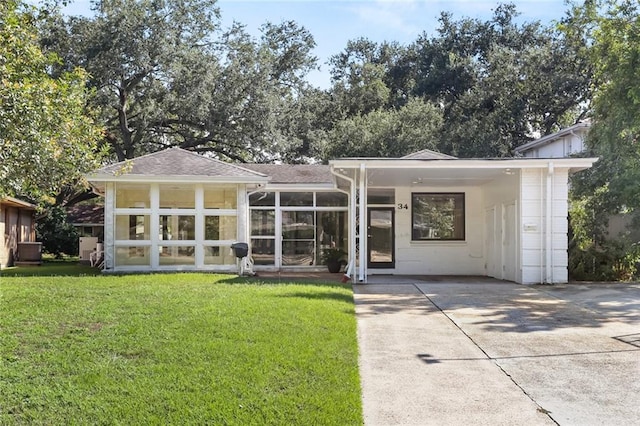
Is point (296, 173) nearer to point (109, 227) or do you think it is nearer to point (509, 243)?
point (109, 227)

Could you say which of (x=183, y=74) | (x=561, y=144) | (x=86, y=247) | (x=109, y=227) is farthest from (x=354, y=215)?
(x=561, y=144)

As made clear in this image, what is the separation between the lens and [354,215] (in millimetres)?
13336

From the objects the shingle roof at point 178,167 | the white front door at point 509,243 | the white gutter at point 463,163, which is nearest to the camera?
the white gutter at point 463,163

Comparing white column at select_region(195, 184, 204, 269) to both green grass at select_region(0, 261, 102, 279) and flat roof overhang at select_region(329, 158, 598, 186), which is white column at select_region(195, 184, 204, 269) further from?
flat roof overhang at select_region(329, 158, 598, 186)

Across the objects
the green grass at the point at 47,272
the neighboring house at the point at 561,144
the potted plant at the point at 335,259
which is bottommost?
the green grass at the point at 47,272

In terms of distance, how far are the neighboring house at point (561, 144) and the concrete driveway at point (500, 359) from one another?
511 inches

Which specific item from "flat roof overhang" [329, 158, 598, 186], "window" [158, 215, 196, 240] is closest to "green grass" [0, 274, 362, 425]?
"flat roof overhang" [329, 158, 598, 186]

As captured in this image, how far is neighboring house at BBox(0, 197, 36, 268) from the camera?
18.3m

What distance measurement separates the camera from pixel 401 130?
25.5 meters

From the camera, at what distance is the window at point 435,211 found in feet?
52.0

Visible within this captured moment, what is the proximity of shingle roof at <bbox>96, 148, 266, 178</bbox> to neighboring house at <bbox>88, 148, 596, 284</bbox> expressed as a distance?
1.1 inches

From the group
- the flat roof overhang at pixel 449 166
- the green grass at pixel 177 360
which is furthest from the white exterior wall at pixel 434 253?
the green grass at pixel 177 360

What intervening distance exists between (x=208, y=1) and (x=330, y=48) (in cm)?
979

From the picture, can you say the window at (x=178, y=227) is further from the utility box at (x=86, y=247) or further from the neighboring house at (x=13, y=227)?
the neighboring house at (x=13, y=227)
